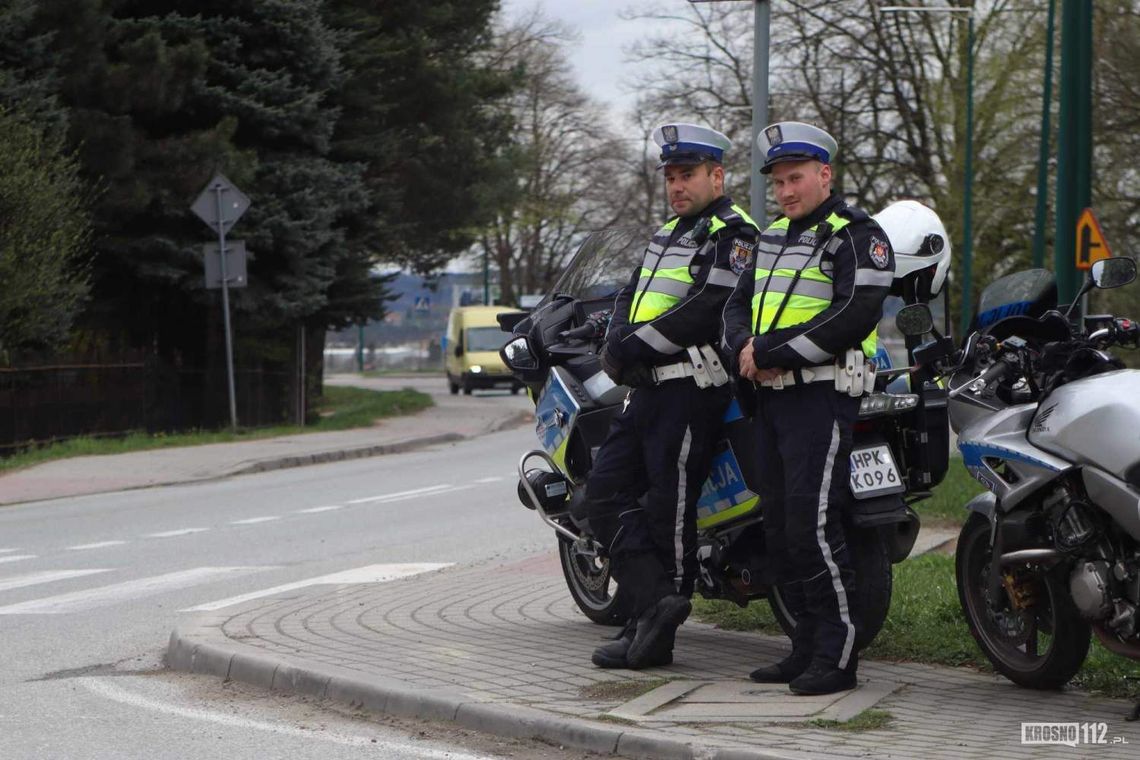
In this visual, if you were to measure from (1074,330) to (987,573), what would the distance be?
954 millimetres

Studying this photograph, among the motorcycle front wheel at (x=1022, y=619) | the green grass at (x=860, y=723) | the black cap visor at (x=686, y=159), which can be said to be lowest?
the green grass at (x=860, y=723)

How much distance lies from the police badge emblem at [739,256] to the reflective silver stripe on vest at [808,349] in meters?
0.65

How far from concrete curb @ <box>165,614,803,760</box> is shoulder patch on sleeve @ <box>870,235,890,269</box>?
1.87 metres

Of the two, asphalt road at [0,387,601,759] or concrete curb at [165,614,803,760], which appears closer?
concrete curb at [165,614,803,760]

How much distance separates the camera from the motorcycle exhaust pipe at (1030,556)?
5961 mm

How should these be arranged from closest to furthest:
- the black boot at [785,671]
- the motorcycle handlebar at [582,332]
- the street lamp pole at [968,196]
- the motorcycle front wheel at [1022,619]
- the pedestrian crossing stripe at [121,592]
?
the motorcycle front wheel at [1022,619], the black boot at [785,671], the motorcycle handlebar at [582,332], the pedestrian crossing stripe at [121,592], the street lamp pole at [968,196]

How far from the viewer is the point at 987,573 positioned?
255 inches

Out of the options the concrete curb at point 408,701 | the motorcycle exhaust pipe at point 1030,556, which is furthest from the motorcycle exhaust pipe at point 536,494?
the motorcycle exhaust pipe at point 1030,556

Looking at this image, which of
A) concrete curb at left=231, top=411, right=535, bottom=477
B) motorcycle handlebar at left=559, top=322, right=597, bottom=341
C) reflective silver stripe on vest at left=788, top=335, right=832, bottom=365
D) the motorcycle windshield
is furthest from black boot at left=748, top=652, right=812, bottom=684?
concrete curb at left=231, top=411, right=535, bottom=477

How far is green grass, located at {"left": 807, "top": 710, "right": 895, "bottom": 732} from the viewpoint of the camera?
5.59m

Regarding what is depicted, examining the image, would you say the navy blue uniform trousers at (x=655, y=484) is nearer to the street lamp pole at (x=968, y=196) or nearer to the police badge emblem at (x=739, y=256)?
the police badge emblem at (x=739, y=256)

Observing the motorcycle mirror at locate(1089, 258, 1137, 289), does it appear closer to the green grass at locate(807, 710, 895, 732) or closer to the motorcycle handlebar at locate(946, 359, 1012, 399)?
the motorcycle handlebar at locate(946, 359, 1012, 399)

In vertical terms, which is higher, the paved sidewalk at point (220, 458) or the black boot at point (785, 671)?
the black boot at point (785, 671)

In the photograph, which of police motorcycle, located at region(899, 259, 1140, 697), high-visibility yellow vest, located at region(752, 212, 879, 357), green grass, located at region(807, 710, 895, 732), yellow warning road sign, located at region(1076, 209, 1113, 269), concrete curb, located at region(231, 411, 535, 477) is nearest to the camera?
green grass, located at region(807, 710, 895, 732)
